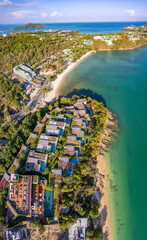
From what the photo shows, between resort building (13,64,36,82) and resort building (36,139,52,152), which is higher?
resort building (13,64,36,82)

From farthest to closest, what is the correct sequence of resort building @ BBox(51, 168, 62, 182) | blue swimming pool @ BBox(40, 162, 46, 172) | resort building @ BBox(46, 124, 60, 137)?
resort building @ BBox(46, 124, 60, 137) → blue swimming pool @ BBox(40, 162, 46, 172) → resort building @ BBox(51, 168, 62, 182)

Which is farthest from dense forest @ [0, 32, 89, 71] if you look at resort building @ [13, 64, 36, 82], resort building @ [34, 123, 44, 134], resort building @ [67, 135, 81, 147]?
resort building @ [67, 135, 81, 147]

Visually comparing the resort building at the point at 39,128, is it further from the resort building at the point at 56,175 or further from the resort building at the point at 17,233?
the resort building at the point at 17,233

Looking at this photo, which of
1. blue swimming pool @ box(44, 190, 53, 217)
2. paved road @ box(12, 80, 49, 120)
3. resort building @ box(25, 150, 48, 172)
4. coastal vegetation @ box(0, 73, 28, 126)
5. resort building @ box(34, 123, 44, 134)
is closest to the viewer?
blue swimming pool @ box(44, 190, 53, 217)

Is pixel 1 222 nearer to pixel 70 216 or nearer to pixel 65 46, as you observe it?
pixel 70 216

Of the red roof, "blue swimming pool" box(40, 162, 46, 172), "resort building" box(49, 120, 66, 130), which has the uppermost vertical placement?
"resort building" box(49, 120, 66, 130)

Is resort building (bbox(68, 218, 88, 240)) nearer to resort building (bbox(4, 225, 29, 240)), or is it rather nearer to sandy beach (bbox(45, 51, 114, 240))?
sandy beach (bbox(45, 51, 114, 240))

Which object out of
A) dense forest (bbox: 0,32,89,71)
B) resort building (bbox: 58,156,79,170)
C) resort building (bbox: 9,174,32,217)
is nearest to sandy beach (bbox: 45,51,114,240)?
resort building (bbox: 58,156,79,170)

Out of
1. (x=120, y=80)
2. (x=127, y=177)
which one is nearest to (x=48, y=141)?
(x=127, y=177)

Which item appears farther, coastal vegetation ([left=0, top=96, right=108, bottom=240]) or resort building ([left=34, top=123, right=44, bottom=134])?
resort building ([left=34, top=123, right=44, bottom=134])
